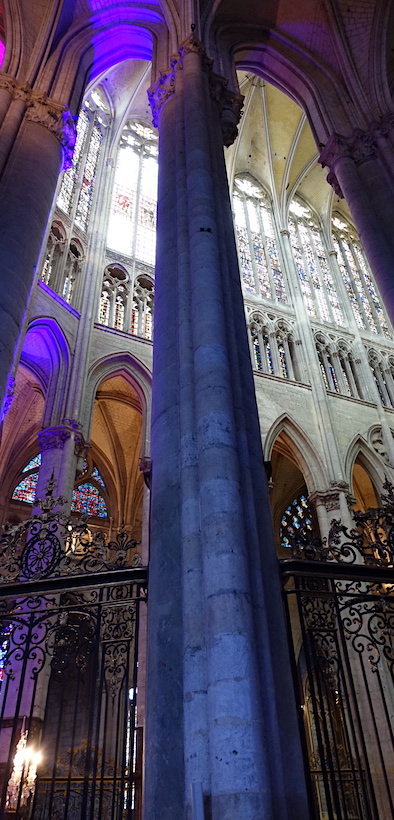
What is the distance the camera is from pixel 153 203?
18.5 metres

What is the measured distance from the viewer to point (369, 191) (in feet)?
28.8

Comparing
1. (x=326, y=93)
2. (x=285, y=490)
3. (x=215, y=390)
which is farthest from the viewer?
(x=285, y=490)

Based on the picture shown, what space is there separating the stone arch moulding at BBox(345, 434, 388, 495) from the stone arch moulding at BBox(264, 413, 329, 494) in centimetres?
95

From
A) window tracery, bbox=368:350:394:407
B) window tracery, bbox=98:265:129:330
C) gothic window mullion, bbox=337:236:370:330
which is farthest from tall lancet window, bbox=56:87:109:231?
gothic window mullion, bbox=337:236:370:330

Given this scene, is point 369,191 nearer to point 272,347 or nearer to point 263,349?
point 263,349

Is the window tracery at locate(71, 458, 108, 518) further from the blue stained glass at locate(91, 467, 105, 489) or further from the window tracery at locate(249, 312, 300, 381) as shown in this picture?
the window tracery at locate(249, 312, 300, 381)

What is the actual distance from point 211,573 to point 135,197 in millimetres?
16628

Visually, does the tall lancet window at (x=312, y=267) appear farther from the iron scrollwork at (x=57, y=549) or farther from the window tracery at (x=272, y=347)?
the iron scrollwork at (x=57, y=549)

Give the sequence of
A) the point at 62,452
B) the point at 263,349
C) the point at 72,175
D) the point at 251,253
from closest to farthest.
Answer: the point at 62,452 < the point at 72,175 < the point at 263,349 < the point at 251,253

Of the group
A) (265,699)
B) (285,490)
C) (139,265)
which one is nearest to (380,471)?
(285,490)

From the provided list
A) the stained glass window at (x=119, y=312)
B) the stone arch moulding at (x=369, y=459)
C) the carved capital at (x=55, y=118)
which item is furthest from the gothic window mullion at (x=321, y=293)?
the carved capital at (x=55, y=118)

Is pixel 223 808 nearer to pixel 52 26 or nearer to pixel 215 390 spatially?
pixel 215 390

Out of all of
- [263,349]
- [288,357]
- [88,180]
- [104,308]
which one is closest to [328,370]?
[288,357]

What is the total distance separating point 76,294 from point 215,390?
409 inches
